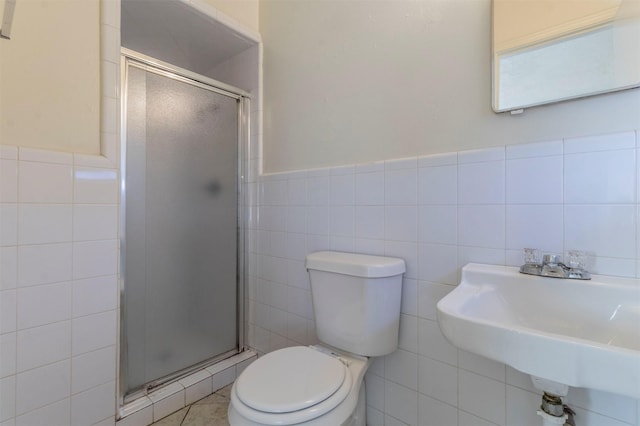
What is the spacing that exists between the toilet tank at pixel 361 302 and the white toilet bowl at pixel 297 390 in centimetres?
9

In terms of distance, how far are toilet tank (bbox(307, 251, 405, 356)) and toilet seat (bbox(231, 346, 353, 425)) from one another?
12 centimetres

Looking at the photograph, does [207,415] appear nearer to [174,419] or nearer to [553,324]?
[174,419]

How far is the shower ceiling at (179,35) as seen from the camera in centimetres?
155

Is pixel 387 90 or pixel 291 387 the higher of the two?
pixel 387 90

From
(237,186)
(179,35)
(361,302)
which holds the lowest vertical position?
(361,302)

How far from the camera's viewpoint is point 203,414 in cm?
142

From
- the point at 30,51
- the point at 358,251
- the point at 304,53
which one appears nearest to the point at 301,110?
the point at 304,53

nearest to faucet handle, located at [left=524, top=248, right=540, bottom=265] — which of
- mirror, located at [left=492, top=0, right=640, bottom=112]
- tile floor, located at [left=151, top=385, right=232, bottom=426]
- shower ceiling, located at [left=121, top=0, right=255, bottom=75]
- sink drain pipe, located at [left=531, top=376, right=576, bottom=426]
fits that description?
sink drain pipe, located at [left=531, top=376, right=576, bottom=426]

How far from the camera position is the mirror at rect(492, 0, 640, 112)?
31.9 inches

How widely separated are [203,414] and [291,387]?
81cm

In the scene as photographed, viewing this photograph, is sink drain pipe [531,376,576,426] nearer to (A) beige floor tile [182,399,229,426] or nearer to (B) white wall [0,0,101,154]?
Answer: (A) beige floor tile [182,399,229,426]

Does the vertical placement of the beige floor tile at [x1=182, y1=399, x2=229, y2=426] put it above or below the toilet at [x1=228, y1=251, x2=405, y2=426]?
below

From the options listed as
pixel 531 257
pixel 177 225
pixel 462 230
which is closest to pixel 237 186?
pixel 177 225

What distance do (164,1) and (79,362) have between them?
170 cm
